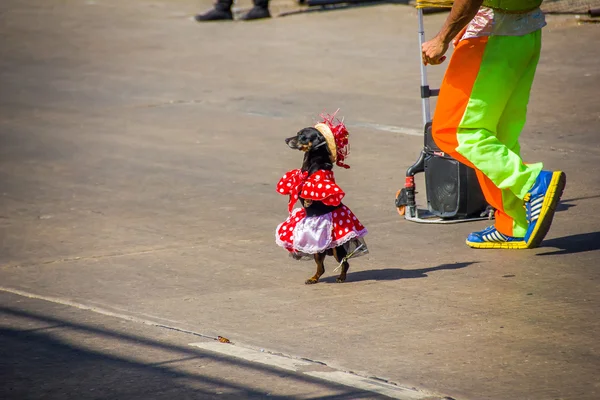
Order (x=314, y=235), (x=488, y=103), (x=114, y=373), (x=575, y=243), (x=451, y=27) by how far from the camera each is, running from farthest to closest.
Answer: (x=575, y=243)
(x=488, y=103)
(x=451, y=27)
(x=314, y=235)
(x=114, y=373)

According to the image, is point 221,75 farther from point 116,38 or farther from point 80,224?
point 80,224

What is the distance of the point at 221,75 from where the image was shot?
14664 millimetres

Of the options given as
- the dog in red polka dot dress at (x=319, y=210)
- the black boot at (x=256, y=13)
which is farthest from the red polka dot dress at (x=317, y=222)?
the black boot at (x=256, y=13)

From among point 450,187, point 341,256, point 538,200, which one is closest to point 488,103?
point 538,200

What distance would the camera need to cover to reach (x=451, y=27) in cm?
669

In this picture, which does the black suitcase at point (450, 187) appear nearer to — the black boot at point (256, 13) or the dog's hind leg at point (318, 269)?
the dog's hind leg at point (318, 269)

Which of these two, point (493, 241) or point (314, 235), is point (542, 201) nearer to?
point (493, 241)

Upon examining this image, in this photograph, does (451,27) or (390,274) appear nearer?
(451,27)

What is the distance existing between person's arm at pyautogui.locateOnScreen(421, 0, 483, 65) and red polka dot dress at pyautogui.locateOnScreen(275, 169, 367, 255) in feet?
3.22

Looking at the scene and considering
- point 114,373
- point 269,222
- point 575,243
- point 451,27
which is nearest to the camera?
point 114,373

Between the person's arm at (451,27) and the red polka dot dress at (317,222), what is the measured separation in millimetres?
981

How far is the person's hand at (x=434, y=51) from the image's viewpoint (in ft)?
22.4

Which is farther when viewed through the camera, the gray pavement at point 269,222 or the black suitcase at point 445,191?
the black suitcase at point 445,191

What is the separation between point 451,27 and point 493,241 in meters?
1.43
